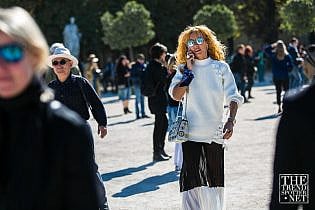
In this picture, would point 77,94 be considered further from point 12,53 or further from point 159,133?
point 159,133

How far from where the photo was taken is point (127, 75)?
24.5 metres

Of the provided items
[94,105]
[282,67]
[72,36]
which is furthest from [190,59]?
[72,36]

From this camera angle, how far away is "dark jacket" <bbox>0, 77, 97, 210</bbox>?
3268 mm

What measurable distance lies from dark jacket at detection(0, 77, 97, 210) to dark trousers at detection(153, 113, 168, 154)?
419 inches

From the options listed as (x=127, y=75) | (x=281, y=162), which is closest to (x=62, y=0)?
(x=127, y=75)

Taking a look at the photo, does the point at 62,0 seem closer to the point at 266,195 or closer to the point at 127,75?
the point at 127,75

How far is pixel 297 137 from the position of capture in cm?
371

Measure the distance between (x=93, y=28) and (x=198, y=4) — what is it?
617 centimetres

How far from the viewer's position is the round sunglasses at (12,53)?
3.28 meters

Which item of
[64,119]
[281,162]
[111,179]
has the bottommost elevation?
[111,179]

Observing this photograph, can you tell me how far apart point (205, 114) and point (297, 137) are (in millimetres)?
4057

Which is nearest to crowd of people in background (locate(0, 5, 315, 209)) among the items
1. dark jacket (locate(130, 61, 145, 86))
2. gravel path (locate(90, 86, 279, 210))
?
gravel path (locate(90, 86, 279, 210))

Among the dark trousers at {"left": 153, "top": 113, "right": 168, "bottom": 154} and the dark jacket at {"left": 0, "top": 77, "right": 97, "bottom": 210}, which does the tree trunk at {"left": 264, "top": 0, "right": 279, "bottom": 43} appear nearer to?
the dark trousers at {"left": 153, "top": 113, "right": 168, "bottom": 154}

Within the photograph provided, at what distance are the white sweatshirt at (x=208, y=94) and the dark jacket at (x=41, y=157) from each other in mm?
4390
